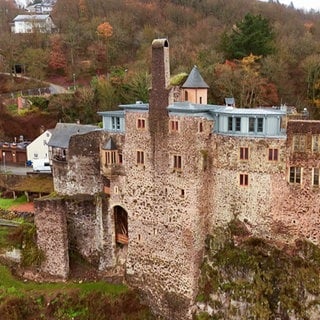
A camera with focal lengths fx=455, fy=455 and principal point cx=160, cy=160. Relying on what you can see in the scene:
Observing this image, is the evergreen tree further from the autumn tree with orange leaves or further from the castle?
the castle

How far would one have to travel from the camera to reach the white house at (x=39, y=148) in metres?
51.9

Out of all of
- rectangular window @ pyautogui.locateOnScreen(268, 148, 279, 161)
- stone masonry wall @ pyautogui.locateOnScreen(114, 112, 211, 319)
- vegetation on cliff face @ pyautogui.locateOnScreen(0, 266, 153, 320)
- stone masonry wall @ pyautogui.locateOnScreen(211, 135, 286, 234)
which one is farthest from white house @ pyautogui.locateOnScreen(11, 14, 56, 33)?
rectangular window @ pyautogui.locateOnScreen(268, 148, 279, 161)

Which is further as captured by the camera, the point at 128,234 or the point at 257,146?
the point at 128,234

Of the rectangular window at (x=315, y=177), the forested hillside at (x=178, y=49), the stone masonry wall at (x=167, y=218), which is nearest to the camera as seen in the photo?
the rectangular window at (x=315, y=177)

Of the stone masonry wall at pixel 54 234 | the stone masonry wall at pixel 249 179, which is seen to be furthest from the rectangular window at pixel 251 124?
the stone masonry wall at pixel 54 234

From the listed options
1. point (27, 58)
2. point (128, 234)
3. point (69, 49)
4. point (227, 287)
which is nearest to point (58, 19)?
point (69, 49)

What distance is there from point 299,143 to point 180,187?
25.2 ft

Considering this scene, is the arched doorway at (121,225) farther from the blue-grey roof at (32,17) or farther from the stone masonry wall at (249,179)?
the blue-grey roof at (32,17)

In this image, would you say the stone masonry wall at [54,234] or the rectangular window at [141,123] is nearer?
the rectangular window at [141,123]

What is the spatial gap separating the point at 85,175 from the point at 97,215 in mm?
3425

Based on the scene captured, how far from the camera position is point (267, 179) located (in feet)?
90.6

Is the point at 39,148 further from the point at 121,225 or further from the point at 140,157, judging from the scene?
the point at 140,157

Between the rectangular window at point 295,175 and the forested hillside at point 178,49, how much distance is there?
26924 mm

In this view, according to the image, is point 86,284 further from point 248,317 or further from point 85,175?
point 248,317
